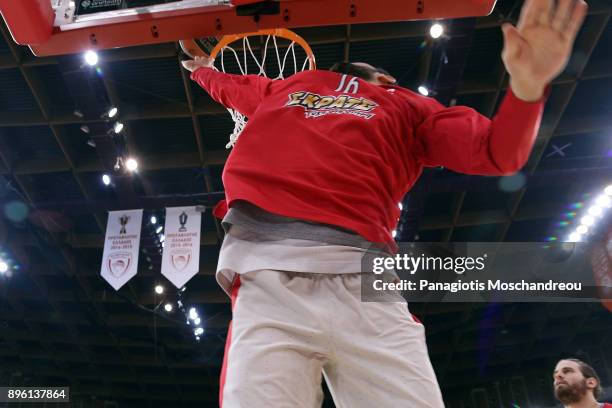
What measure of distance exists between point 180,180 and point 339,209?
302 inches

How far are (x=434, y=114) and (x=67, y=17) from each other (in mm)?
1837

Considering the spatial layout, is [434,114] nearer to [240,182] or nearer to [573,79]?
[240,182]

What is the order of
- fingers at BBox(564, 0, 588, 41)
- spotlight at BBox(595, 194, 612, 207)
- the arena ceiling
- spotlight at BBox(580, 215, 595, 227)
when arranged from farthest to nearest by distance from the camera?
spotlight at BBox(580, 215, 595, 227) < spotlight at BBox(595, 194, 612, 207) < the arena ceiling < fingers at BBox(564, 0, 588, 41)

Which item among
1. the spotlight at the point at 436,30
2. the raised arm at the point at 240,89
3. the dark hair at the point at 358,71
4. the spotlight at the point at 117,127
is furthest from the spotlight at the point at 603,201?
the raised arm at the point at 240,89

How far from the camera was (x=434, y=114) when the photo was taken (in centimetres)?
168

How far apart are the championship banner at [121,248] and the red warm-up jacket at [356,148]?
6.12 m

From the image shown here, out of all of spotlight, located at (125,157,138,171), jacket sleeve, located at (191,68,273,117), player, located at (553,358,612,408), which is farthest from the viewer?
spotlight, located at (125,157,138,171)

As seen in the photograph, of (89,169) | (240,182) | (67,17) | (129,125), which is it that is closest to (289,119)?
(240,182)

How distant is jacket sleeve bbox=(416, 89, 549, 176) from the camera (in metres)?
1.32

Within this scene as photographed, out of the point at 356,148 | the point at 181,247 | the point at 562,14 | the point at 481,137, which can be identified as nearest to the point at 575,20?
the point at 562,14

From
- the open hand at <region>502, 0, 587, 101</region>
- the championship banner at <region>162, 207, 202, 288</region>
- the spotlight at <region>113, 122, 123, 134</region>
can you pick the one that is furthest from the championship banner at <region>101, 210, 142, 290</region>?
the open hand at <region>502, 0, 587, 101</region>

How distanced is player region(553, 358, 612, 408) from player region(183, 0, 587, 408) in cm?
406

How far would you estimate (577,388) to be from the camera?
4918 mm

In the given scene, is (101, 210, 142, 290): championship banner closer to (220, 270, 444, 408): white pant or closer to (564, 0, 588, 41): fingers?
(220, 270, 444, 408): white pant
